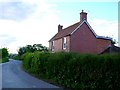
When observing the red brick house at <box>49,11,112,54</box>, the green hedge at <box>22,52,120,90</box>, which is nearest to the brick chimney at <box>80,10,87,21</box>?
the red brick house at <box>49,11,112,54</box>

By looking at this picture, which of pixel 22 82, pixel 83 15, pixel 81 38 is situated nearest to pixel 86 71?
pixel 22 82

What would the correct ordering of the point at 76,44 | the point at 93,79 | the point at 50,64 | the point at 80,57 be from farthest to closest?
the point at 76,44
the point at 50,64
the point at 80,57
the point at 93,79

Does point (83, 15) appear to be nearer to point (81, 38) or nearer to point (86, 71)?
point (81, 38)

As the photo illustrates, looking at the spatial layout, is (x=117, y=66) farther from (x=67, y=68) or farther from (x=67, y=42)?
(x=67, y=42)

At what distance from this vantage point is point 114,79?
47.8ft

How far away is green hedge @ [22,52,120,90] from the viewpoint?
14695 millimetres

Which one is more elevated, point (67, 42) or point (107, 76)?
point (67, 42)

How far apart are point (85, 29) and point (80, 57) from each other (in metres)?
24.5

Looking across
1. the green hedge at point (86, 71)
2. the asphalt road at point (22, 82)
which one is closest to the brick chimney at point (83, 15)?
the asphalt road at point (22, 82)

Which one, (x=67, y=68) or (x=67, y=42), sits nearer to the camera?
(x=67, y=68)

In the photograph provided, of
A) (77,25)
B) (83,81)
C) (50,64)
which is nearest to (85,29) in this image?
(77,25)

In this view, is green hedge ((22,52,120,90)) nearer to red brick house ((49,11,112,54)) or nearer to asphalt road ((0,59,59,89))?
asphalt road ((0,59,59,89))

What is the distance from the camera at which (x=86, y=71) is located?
53.9 feet

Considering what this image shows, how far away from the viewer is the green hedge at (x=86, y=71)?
14695 mm
